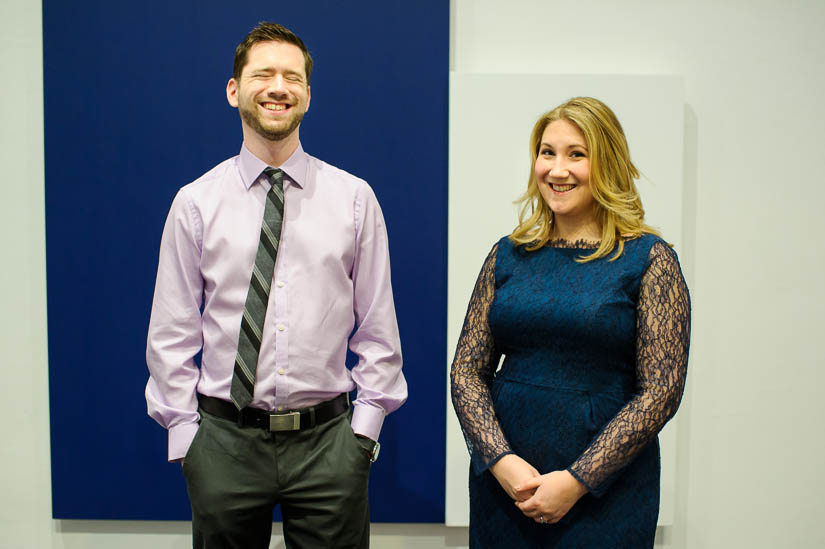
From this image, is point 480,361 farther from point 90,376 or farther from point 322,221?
point 90,376

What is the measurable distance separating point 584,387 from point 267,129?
1074 mm

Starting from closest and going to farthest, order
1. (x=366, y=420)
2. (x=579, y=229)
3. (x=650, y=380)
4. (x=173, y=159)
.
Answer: (x=650, y=380)
(x=579, y=229)
(x=366, y=420)
(x=173, y=159)

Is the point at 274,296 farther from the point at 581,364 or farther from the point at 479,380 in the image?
the point at 581,364

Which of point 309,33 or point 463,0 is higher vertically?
point 463,0

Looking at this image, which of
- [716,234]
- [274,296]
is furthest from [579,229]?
[716,234]

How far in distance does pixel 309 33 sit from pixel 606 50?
1230mm

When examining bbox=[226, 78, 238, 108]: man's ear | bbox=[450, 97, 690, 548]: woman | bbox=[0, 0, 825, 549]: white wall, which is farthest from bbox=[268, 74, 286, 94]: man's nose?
bbox=[0, 0, 825, 549]: white wall

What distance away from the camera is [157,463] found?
280cm

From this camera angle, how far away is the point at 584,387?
1.66 meters

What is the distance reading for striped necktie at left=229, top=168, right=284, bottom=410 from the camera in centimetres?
176

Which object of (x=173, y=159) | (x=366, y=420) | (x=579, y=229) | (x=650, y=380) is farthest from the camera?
(x=173, y=159)

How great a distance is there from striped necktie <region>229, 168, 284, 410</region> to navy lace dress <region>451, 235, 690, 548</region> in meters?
0.56

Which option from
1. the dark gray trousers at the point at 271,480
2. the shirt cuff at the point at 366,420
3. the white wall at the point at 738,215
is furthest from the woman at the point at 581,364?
the white wall at the point at 738,215

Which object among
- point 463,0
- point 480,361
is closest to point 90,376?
point 480,361
